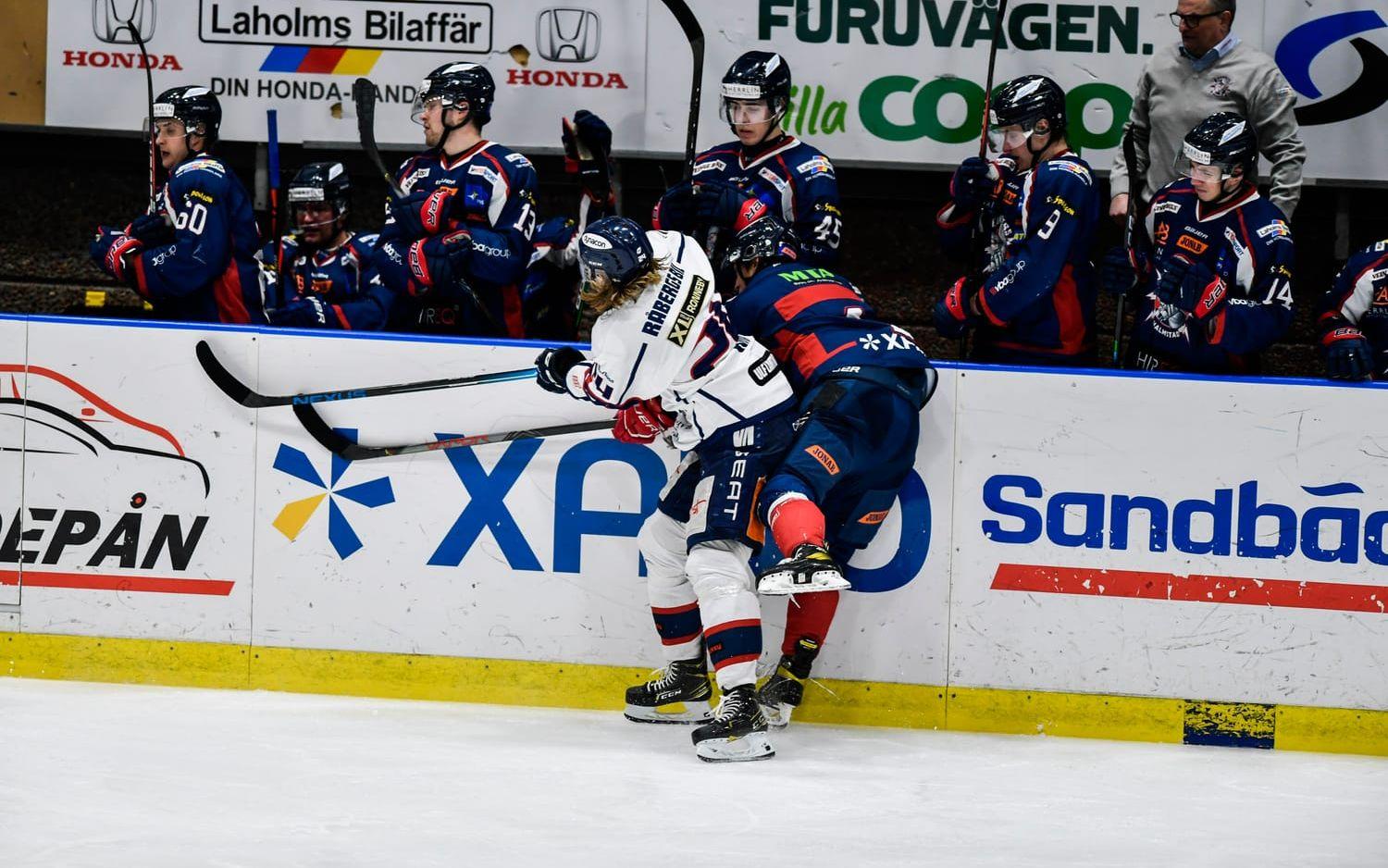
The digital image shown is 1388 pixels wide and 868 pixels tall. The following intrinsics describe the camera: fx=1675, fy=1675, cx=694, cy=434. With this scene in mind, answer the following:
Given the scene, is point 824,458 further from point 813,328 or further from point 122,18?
point 122,18

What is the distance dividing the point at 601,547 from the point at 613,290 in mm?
852

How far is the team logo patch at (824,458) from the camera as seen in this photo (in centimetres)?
436

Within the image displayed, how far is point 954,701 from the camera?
469cm

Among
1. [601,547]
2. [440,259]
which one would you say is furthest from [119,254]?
[601,547]

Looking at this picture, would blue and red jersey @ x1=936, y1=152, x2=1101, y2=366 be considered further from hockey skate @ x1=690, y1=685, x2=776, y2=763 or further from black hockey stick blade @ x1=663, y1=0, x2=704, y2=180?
hockey skate @ x1=690, y1=685, x2=776, y2=763

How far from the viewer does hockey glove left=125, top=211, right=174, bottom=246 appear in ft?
17.2

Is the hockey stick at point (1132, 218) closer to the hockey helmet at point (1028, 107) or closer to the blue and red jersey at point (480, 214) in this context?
the hockey helmet at point (1028, 107)

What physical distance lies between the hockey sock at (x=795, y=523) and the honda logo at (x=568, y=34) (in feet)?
8.47

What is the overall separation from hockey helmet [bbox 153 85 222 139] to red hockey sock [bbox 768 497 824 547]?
7.85 feet

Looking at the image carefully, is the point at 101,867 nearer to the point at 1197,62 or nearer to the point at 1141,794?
the point at 1141,794

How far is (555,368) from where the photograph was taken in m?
4.43

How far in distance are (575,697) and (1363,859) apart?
7.09 ft

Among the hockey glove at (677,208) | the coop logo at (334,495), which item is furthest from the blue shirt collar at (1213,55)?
the coop logo at (334,495)

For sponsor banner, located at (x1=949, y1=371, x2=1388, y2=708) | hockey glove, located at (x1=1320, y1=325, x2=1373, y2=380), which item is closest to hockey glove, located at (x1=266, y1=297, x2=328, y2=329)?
sponsor banner, located at (x1=949, y1=371, x2=1388, y2=708)
